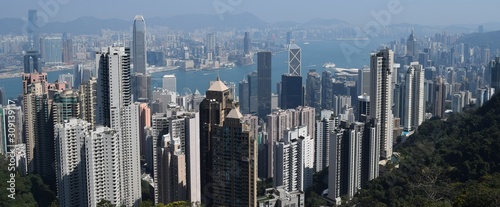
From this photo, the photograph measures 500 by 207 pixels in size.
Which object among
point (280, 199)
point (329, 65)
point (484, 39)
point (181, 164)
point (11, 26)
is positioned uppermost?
point (484, 39)

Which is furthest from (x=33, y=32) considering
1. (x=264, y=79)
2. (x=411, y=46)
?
(x=411, y=46)

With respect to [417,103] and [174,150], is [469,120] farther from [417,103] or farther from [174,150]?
[174,150]

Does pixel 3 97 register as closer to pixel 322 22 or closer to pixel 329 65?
pixel 322 22

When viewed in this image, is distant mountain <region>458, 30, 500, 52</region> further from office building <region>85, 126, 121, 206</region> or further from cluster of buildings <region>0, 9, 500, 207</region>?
office building <region>85, 126, 121, 206</region>

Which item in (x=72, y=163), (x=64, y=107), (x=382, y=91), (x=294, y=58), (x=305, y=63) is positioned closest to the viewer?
(x=72, y=163)

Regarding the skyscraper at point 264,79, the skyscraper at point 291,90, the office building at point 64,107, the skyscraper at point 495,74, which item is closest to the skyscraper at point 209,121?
the office building at point 64,107
